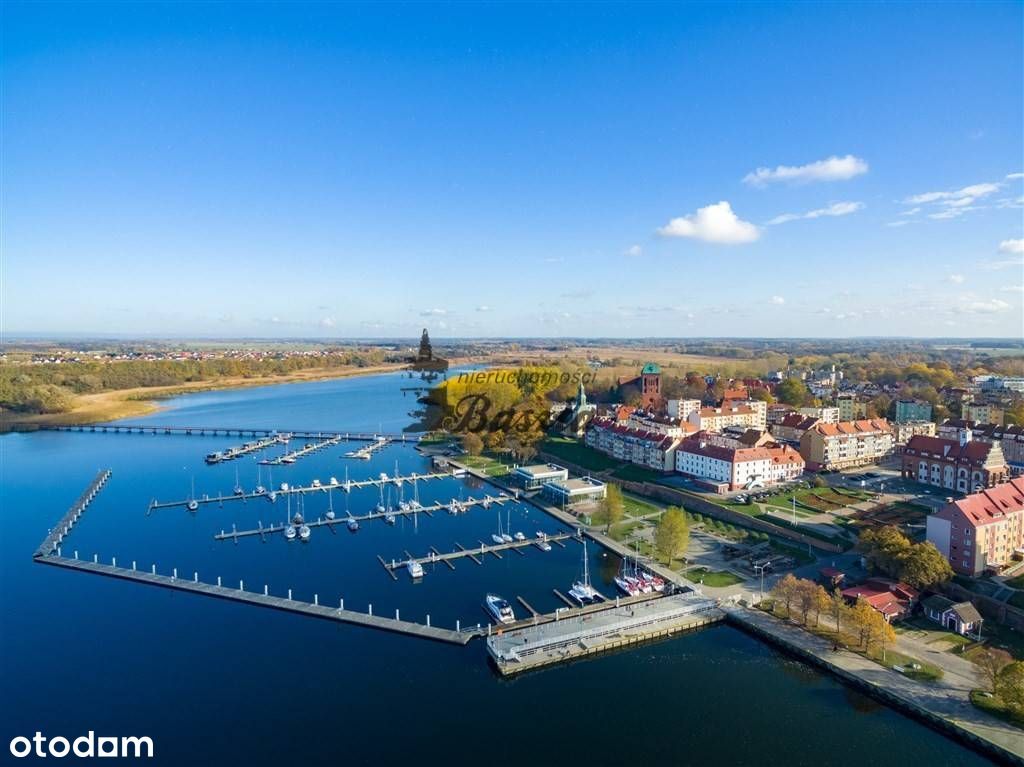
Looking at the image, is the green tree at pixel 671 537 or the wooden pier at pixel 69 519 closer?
the green tree at pixel 671 537

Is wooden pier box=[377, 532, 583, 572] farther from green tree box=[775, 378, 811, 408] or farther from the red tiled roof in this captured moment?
green tree box=[775, 378, 811, 408]

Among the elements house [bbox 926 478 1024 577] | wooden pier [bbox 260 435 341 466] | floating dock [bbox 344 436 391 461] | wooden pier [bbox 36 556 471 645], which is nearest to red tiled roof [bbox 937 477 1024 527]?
house [bbox 926 478 1024 577]

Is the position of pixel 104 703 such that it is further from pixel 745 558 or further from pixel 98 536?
pixel 745 558

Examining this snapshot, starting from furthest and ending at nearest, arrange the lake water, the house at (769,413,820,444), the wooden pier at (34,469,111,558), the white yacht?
the house at (769,413,820,444)
the wooden pier at (34,469,111,558)
the white yacht
the lake water

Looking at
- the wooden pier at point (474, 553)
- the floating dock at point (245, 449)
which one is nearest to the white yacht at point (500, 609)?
the wooden pier at point (474, 553)

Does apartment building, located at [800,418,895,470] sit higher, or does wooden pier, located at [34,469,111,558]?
apartment building, located at [800,418,895,470]

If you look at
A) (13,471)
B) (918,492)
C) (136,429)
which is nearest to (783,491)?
(918,492)

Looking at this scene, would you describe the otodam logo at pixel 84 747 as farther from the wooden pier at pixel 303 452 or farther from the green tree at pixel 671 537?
the wooden pier at pixel 303 452
